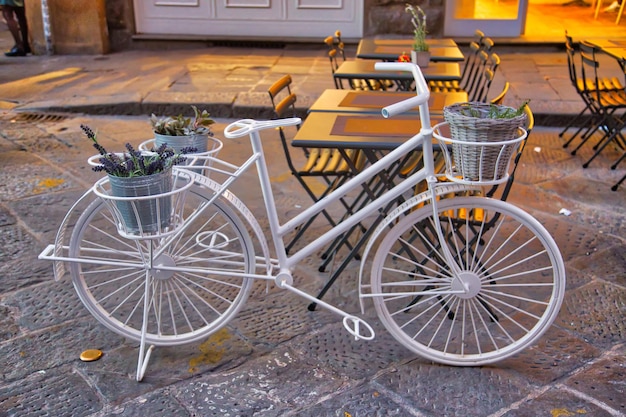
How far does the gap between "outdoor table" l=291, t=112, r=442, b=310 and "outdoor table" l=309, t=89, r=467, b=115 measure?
106 mm

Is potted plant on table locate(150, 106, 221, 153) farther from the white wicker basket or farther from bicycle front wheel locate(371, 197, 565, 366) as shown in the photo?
the white wicker basket

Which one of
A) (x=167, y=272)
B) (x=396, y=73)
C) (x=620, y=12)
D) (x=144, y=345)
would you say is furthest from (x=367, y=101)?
(x=620, y=12)

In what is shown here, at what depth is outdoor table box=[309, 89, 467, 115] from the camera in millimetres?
3693

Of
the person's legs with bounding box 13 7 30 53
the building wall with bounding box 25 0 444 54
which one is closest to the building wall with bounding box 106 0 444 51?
the building wall with bounding box 25 0 444 54

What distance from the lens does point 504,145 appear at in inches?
96.6

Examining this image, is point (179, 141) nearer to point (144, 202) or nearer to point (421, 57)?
point (144, 202)

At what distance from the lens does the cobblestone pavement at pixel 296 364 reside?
268 cm

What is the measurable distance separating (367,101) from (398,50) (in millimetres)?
2026

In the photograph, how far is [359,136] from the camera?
322cm

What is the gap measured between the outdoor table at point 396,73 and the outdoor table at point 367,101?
1.43 feet

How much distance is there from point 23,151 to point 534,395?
478cm

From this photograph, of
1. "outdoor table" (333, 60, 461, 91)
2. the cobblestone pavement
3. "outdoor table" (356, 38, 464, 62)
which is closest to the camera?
the cobblestone pavement

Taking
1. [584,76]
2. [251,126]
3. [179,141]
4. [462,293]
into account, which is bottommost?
[462,293]

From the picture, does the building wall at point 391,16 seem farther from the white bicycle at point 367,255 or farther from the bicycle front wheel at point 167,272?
the bicycle front wheel at point 167,272
